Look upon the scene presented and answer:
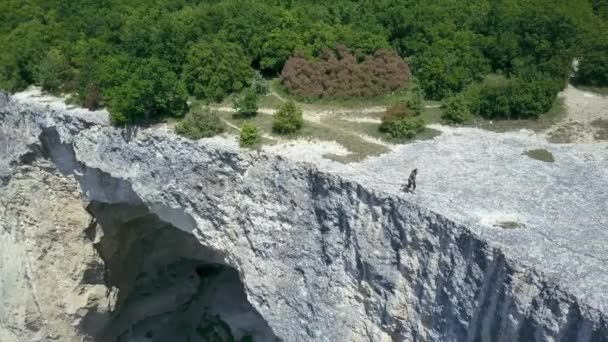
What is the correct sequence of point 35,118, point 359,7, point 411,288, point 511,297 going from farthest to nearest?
point 359,7 < point 35,118 < point 411,288 < point 511,297

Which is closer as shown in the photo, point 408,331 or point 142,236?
point 408,331

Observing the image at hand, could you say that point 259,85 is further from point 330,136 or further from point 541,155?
point 541,155

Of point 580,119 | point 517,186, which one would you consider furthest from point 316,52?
point 580,119

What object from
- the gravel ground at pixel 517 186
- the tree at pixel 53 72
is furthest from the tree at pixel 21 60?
the gravel ground at pixel 517 186

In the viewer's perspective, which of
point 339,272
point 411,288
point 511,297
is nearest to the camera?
point 511,297

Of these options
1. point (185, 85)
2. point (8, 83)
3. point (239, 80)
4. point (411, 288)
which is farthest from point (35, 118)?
point (411, 288)

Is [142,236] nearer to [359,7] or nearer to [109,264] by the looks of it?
[109,264]

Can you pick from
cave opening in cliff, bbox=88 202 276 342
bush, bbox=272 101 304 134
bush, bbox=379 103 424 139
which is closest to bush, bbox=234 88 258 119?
bush, bbox=272 101 304 134

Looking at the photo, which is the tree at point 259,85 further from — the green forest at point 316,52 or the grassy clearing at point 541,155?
the grassy clearing at point 541,155
